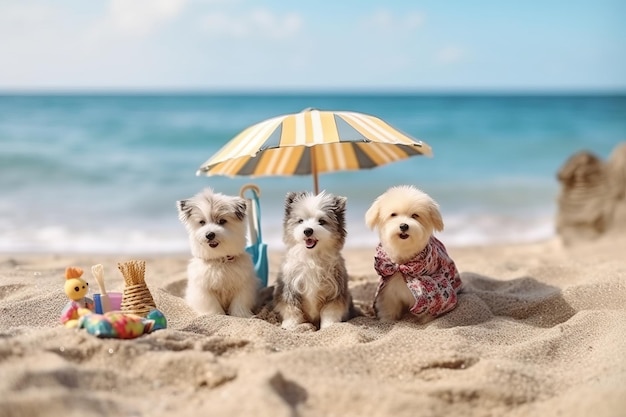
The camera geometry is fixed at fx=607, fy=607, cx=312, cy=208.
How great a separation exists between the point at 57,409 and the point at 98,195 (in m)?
11.8

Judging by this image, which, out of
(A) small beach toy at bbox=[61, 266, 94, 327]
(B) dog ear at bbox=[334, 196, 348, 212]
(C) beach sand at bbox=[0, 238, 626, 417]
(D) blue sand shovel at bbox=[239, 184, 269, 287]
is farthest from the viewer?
(D) blue sand shovel at bbox=[239, 184, 269, 287]

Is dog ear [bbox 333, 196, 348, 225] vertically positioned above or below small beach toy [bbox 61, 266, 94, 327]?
above

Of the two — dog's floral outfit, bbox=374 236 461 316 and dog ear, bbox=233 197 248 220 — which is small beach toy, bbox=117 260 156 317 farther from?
dog's floral outfit, bbox=374 236 461 316

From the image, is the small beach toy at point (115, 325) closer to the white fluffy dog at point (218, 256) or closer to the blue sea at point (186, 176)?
the white fluffy dog at point (218, 256)

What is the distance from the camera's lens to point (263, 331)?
13.3 feet

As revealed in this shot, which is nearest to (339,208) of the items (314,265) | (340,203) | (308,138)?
(340,203)

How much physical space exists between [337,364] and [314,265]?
3.65 feet

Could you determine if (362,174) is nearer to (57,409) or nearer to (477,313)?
(477,313)

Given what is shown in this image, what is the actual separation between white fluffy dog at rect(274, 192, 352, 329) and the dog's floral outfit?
1.12 feet

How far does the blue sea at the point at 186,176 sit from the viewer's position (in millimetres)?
10454

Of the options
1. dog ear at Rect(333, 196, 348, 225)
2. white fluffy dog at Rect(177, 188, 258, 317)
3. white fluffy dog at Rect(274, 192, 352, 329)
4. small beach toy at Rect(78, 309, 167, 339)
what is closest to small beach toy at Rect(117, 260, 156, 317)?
small beach toy at Rect(78, 309, 167, 339)

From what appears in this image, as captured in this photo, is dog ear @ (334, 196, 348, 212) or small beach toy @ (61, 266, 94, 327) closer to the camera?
small beach toy @ (61, 266, 94, 327)

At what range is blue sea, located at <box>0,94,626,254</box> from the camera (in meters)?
10.5

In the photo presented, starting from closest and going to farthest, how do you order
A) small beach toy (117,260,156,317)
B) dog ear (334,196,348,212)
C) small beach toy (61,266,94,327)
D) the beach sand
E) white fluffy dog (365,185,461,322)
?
the beach sand, small beach toy (61,266,94,327), small beach toy (117,260,156,317), white fluffy dog (365,185,461,322), dog ear (334,196,348,212)
